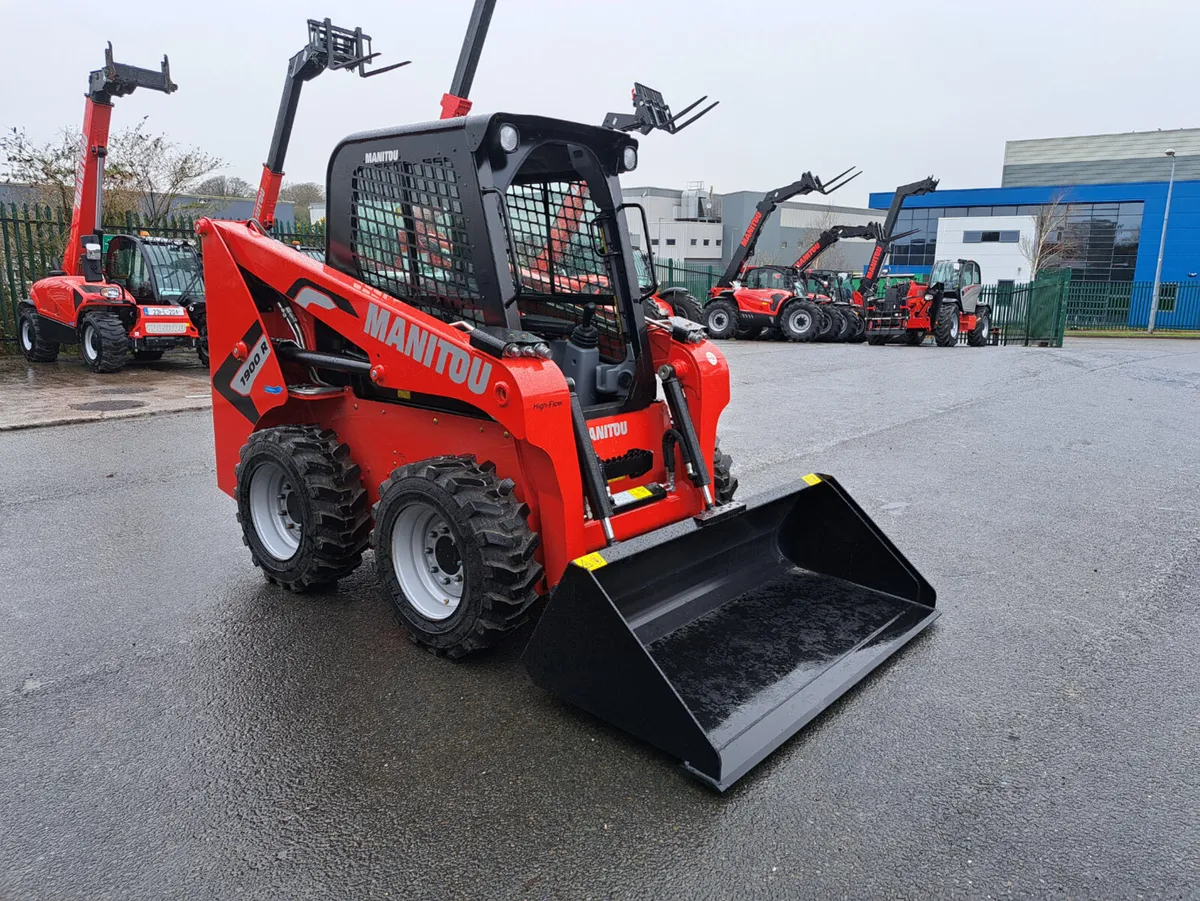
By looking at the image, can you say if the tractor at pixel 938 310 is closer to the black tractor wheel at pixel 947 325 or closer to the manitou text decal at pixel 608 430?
the black tractor wheel at pixel 947 325

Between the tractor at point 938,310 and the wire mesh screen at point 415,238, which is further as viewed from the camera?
the tractor at point 938,310

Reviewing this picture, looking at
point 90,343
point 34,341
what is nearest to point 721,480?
point 90,343

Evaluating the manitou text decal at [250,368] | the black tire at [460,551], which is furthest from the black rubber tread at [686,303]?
the manitou text decal at [250,368]

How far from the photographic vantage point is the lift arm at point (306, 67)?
352 inches

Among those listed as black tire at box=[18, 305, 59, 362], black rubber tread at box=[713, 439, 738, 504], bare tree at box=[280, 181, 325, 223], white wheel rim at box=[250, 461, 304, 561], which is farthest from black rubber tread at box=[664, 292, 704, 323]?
bare tree at box=[280, 181, 325, 223]

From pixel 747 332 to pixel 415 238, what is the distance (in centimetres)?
2093

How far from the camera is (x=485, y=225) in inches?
145

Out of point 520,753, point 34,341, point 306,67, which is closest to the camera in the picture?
point 520,753

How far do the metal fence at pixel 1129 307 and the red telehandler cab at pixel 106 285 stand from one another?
109 feet

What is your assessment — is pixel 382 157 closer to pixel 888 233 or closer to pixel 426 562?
pixel 426 562

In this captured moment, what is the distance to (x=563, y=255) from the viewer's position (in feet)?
15.0

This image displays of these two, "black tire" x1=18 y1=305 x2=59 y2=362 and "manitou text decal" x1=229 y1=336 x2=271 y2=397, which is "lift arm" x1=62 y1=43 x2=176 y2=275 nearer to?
"black tire" x1=18 y1=305 x2=59 y2=362

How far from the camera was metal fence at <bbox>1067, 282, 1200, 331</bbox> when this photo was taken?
1389 inches

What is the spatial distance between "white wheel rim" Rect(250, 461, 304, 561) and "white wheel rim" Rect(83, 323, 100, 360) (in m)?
9.90
